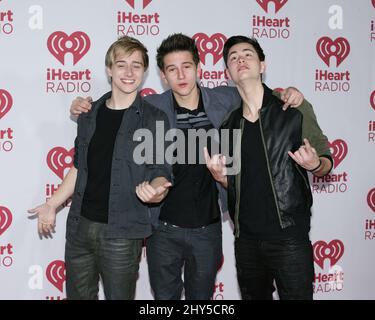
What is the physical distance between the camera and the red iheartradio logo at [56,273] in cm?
283

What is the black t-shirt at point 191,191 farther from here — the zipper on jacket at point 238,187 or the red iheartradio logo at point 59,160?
the red iheartradio logo at point 59,160

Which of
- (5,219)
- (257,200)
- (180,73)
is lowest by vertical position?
(5,219)

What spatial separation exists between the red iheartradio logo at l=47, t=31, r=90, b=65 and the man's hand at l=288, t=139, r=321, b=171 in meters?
1.58

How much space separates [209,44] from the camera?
2879 millimetres

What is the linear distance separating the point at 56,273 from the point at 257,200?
62.1 inches

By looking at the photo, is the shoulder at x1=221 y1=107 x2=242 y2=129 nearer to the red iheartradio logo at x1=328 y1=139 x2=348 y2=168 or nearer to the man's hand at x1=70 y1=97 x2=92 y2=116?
the man's hand at x1=70 y1=97 x2=92 y2=116

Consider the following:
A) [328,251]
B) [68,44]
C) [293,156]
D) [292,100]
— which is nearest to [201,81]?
[68,44]

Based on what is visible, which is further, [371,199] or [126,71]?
[371,199]

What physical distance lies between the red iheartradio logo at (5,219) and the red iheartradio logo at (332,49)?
7.77ft

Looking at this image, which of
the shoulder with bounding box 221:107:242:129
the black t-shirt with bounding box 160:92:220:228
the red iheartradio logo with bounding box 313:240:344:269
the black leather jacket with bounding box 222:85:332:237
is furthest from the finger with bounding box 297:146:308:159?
the red iheartradio logo with bounding box 313:240:344:269

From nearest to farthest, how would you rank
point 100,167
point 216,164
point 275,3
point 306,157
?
Answer: point 306,157 < point 216,164 < point 100,167 < point 275,3

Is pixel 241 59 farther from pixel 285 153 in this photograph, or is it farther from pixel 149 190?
pixel 149 190

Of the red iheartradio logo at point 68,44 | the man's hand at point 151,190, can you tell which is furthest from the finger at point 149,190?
the red iheartradio logo at point 68,44
